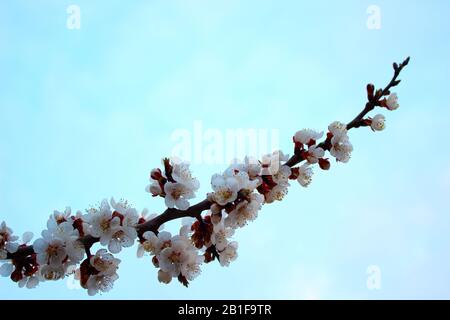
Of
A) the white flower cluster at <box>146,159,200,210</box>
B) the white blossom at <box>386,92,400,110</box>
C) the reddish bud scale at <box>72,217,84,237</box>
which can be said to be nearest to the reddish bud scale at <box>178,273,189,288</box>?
the white flower cluster at <box>146,159,200,210</box>

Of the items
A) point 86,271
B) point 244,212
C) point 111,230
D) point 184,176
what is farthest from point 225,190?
point 86,271

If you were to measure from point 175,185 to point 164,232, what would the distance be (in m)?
0.26

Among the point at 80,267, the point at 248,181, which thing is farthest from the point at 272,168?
Answer: the point at 80,267

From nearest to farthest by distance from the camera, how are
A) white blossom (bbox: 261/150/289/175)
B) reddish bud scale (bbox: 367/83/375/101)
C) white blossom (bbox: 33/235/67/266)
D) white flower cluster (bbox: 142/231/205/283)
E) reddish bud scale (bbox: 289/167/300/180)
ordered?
white blossom (bbox: 33/235/67/266)
white flower cluster (bbox: 142/231/205/283)
white blossom (bbox: 261/150/289/175)
reddish bud scale (bbox: 289/167/300/180)
reddish bud scale (bbox: 367/83/375/101)

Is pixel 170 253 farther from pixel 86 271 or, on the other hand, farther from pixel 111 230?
pixel 86 271

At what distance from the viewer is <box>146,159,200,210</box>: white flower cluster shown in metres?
2.28

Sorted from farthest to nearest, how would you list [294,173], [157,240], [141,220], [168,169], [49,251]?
1. [141,220]
2. [294,173]
3. [168,169]
4. [157,240]
5. [49,251]

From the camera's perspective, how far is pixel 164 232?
7.48 feet

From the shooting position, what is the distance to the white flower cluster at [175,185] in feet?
7.48

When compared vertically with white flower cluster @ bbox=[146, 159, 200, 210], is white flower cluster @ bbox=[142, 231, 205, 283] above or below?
below

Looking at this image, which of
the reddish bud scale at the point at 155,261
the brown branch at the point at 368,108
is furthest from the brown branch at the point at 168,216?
the reddish bud scale at the point at 155,261

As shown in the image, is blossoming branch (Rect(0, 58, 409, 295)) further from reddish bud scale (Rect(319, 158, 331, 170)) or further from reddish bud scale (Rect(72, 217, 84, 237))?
reddish bud scale (Rect(319, 158, 331, 170))
